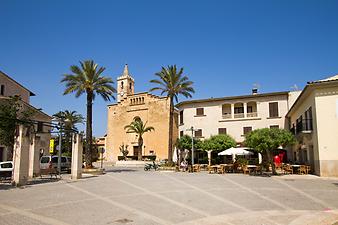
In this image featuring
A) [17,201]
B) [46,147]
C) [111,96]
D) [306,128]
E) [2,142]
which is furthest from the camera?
[46,147]

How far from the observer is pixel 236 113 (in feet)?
135

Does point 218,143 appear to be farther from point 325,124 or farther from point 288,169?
point 325,124

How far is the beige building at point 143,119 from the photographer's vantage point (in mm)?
57750

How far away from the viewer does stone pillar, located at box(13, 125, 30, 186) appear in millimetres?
17141

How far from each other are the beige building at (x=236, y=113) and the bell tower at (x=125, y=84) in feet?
102

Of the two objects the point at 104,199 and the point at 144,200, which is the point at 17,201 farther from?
the point at 144,200

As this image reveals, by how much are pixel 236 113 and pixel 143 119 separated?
24.4 metres

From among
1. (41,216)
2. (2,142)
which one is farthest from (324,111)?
(2,142)

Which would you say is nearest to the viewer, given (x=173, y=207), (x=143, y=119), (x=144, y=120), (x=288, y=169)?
(x=173, y=207)

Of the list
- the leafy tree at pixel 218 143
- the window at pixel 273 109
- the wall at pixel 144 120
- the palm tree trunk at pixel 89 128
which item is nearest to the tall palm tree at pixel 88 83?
the palm tree trunk at pixel 89 128

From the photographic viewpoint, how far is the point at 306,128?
25891mm

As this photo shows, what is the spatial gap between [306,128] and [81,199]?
2049 centimetres

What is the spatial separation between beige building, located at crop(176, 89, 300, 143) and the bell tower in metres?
31.0

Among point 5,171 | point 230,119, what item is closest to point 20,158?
point 5,171
